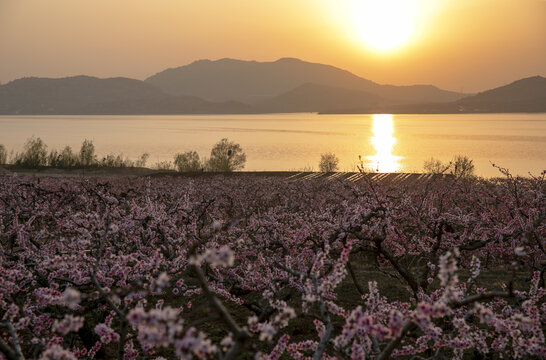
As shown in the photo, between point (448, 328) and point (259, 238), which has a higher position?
point (259, 238)

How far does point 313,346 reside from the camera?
4855mm

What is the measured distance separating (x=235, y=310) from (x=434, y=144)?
17531cm

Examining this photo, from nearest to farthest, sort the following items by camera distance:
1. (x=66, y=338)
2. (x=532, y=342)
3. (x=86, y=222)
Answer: (x=532, y=342), (x=66, y=338), (x=86, y=222)

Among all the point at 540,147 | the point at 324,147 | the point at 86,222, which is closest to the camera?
the point at 86,222

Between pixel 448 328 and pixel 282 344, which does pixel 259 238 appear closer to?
pixel 448 328

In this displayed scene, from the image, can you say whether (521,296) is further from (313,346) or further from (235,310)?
(235,310)

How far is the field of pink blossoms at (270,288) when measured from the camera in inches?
126

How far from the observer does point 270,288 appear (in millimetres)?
8773

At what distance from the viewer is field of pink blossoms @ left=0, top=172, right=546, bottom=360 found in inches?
126

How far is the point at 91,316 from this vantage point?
11156 mm

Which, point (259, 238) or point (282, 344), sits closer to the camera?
point (282, 344)

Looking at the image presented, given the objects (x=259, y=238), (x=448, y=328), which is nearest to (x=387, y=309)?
(x=448, y=328)

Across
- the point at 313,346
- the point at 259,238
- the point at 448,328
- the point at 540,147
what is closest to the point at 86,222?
the point at 259,238

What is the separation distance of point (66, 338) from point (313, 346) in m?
4.81
